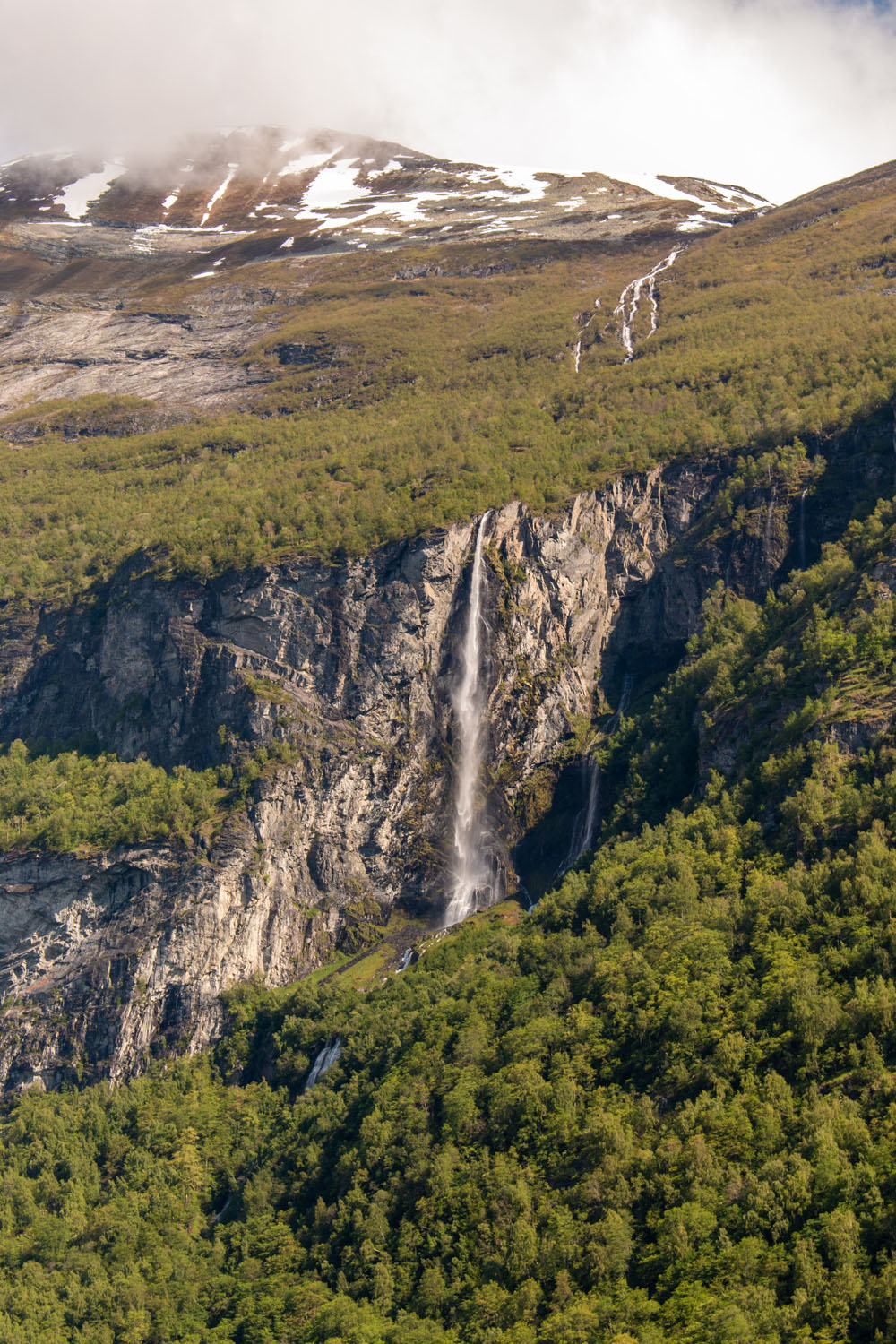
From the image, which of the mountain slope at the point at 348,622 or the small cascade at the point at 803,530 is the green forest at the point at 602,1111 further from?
the small cascade at the point at 803,530

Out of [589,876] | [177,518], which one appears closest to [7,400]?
[177,518]

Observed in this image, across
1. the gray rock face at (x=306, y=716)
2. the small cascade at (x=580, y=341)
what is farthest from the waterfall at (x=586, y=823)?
the small cascade at (x=580, y=341)

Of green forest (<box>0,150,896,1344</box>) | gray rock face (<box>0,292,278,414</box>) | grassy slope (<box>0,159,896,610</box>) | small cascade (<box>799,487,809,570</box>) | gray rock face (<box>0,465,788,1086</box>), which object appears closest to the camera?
green forest (<box>0,150,896,1344</box>)

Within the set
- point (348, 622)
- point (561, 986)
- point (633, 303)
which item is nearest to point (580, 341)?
point (633, 303)

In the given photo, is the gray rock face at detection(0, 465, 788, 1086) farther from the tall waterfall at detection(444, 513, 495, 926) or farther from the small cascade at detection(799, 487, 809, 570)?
the small cascade at detection(799, 487, 809, 570)

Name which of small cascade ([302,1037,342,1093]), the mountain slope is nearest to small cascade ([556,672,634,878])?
the mountain slope

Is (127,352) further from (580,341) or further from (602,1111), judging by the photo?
(602,1111)

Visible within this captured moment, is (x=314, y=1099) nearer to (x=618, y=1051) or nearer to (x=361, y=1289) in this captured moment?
(x=361, y=1289)
